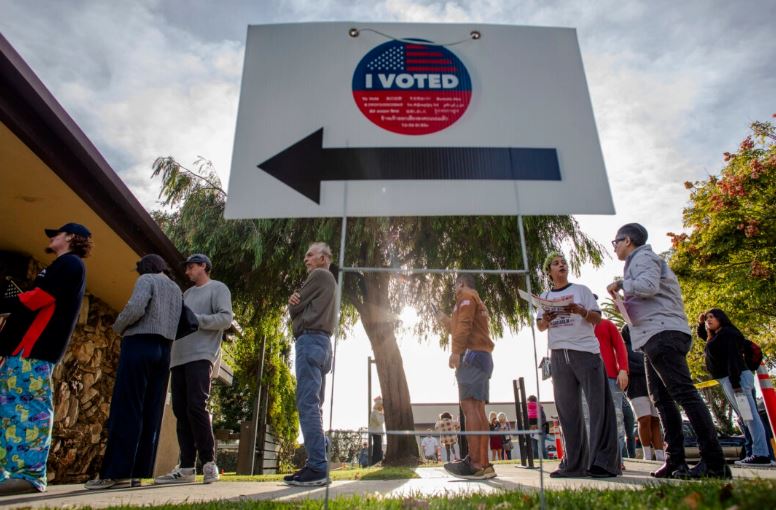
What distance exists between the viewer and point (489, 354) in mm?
3688

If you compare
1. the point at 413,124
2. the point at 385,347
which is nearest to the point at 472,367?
the point at 413,124

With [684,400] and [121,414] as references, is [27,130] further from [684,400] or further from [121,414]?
[684,400]

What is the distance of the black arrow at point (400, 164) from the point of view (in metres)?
2.35

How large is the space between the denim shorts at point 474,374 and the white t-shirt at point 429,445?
25.1 ft

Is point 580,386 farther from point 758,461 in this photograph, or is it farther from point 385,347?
point 385,347

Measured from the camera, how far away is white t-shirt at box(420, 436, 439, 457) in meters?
10.8

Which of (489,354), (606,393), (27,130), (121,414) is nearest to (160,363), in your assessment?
(121,414)

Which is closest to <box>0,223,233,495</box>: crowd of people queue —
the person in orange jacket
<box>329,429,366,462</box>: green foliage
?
<box>329,429,366,462</box>: green foliage

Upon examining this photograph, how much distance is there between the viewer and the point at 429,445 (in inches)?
437

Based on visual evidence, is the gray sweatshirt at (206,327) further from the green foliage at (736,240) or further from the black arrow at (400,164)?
the green foliage at (736,240)

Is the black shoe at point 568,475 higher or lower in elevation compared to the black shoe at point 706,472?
lower

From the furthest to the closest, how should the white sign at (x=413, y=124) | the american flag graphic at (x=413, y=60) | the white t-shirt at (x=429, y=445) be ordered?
the white t-shirt at (x=429, y=445)
the american flag graphic at (x=413, y=60)
the white sign at (x=413, y=124)

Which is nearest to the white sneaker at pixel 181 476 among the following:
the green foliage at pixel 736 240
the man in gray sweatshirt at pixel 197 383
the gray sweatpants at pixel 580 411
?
the man in gray sweatshirt at pixel 197 383

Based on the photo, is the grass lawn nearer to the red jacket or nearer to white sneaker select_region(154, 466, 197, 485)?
white sneaker select_region(154, 466, 197, 485)
